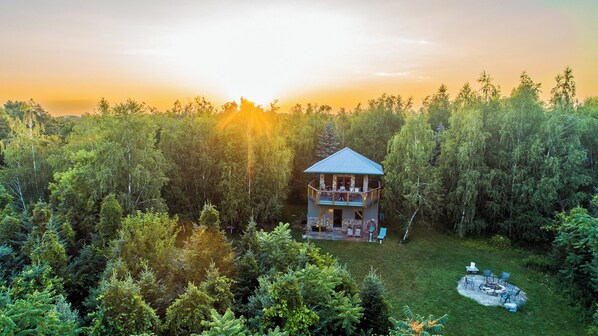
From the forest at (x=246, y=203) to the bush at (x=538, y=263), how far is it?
0.40 feet

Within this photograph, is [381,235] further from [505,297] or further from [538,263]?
[538,263]

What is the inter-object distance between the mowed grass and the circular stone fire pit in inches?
40.8

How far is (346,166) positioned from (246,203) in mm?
6998

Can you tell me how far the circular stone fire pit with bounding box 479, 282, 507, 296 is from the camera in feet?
49.5

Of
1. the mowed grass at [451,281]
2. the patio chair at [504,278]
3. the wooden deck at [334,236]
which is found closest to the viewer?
the mowed grass at [451,281]

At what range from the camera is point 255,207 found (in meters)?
22.8

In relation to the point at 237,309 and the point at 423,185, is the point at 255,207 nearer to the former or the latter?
the point at 423,185

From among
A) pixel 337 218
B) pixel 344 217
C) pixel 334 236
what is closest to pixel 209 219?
pixel 334 236

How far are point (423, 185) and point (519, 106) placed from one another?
7726 mm

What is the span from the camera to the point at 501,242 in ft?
69.4

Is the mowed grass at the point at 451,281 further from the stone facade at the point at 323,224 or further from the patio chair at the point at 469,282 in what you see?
the stone facade at the point at 323,224

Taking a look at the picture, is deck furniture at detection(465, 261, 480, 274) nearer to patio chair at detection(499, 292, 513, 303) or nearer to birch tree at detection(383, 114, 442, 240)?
patio chair at detection(499, 292, 513, 303)

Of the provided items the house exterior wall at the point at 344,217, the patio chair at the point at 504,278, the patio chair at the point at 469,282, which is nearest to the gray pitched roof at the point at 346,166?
the house exterior wall at the point at 344,217

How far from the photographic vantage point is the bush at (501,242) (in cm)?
2100
